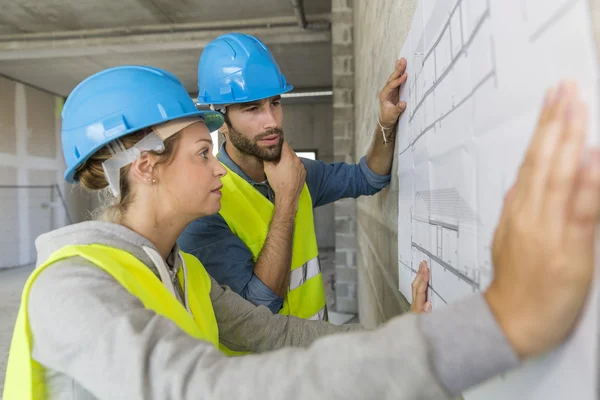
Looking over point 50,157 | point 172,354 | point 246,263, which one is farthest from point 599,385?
point 50,157

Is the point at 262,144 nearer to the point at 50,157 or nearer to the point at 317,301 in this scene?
the point at 317,301

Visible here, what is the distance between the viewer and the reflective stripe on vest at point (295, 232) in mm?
1868

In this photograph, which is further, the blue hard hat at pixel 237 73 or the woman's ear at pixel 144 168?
the blue hard hat at pixel 237 73

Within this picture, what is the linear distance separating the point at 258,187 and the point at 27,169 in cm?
950

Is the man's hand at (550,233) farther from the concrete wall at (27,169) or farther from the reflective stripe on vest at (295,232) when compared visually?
the concrete wall at (27,169)

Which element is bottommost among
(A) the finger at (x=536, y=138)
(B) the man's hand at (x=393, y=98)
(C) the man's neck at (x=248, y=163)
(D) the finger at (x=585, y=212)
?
(D) the finger at (x=585, y=212)

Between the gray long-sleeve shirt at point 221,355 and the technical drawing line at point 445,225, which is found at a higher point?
the technical drawing line at point 445,225

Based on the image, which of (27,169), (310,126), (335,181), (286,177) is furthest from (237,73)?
(27,169)

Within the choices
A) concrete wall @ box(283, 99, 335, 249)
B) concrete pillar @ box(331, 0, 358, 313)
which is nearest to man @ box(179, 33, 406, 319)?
concrete pillar @ box(331, 0, 358, 313)

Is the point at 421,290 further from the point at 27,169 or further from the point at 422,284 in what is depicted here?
the point at 27,169

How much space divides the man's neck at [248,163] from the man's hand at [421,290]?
3.41ft

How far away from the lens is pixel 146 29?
6.87m

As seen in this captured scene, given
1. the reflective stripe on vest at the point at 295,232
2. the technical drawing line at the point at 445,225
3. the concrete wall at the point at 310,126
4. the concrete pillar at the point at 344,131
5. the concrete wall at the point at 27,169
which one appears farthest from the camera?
the concrete wall at the point at 310,126

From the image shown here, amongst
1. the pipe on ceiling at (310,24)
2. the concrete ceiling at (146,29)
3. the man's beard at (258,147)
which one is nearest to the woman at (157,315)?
the man's beard at (258,147)
